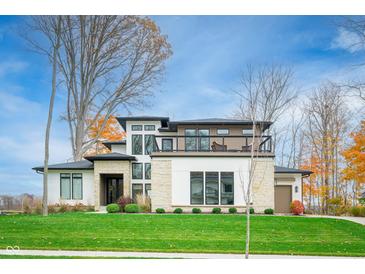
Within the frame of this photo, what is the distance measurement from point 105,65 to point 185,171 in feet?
26.8

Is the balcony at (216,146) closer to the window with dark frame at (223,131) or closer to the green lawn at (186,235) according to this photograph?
the window with dark frame at (223,131)

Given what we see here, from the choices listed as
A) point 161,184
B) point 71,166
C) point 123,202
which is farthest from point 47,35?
point 161,184

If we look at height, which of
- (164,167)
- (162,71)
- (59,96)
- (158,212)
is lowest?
(158,212)

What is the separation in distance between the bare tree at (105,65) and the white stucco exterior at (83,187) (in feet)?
6.79

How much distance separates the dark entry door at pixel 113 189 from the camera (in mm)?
18328

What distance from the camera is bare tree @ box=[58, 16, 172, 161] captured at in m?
17.8

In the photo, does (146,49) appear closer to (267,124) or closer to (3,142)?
(267,124)

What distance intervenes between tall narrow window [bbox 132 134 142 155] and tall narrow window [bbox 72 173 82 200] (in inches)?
122

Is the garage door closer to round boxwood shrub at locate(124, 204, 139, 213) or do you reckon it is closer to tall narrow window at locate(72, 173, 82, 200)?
round boxwood shrub at locate(124, 204, 139, 213)

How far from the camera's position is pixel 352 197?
17.5 metres

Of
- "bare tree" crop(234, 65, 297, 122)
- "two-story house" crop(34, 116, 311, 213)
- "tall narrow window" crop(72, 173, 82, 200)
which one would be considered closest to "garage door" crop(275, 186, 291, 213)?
"two-story house" crop(34, 116, 311, 213)

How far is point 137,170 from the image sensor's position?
61.1 ft
